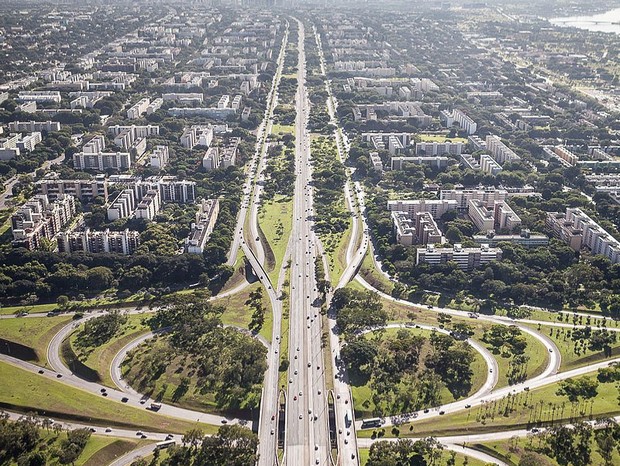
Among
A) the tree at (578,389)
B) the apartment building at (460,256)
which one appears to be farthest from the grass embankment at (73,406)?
the apartment building at (460,256)

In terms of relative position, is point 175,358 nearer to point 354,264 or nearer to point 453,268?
point 354,264

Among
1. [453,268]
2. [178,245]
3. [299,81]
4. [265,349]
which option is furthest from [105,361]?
[299,81]

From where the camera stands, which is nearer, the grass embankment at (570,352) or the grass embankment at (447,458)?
the grass embankment at (447,458)

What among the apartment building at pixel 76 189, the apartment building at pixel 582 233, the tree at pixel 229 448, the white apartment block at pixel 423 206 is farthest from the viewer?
the apartment building at pixel 76 189

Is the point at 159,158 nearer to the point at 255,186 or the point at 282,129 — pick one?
the point at 255,186

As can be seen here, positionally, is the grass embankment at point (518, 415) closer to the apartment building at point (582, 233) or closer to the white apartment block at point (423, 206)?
the apartment building at point (582, 233)

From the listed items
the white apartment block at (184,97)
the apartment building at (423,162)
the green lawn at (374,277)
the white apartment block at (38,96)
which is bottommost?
the green lawn at (374,277)
